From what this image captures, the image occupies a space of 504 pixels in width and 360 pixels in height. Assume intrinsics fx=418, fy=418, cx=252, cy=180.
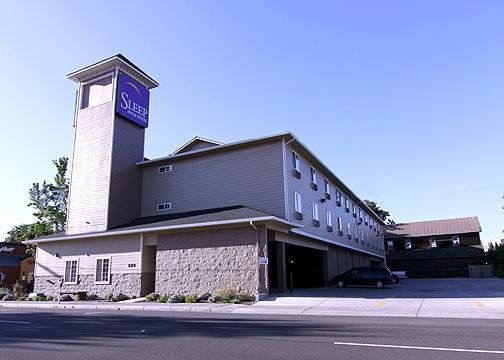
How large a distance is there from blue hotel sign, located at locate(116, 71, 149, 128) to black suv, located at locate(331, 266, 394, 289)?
1761 centimetres

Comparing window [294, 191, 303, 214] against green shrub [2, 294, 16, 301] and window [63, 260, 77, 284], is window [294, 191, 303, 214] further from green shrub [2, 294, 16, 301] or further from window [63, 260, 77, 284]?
green shrub [2, 294, 16, 301]

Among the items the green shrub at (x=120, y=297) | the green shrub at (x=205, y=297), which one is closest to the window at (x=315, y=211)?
the green shrub at (x=205, y=297)

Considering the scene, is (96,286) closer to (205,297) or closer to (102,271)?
(102,271)

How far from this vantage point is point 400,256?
58125mm

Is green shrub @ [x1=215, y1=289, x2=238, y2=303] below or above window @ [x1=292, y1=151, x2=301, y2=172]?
below

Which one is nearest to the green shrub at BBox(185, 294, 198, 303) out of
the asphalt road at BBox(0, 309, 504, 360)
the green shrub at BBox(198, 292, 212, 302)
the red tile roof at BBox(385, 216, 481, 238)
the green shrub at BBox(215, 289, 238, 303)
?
the green shrub at BBox(198, 292, 212, 302)

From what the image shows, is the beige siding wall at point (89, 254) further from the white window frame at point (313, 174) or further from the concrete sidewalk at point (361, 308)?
the white window frame at point (313, 174)

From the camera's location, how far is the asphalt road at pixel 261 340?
23.1 ft

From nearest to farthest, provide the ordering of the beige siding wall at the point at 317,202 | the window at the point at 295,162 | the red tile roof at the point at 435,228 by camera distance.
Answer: the beige siding wall at the point at 317,202 < the window at the point at 295,162 < the red tile roof at the point at 435,228

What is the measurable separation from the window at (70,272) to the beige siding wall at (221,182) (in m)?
5.43

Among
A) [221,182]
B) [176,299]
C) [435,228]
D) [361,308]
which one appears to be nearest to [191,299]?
[176,299]

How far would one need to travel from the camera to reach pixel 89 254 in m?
26.0

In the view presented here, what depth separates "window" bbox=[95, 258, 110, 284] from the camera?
2491 cm

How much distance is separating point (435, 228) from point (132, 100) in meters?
48.1
